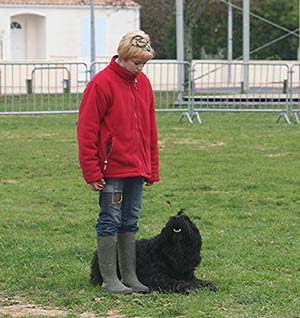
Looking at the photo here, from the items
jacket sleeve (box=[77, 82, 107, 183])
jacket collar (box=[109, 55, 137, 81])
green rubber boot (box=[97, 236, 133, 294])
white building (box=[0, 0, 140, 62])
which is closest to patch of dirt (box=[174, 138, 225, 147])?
green rubber boot (box=[97, 236, 133, 294])

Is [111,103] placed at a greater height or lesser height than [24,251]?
greater

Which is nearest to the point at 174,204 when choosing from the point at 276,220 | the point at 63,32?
the point at 276,220

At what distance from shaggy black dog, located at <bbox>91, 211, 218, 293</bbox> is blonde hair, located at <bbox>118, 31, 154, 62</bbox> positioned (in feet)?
3.64

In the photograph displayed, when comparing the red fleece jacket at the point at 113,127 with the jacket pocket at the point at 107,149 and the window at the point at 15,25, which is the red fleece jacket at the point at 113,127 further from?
the window at the point at 15,25

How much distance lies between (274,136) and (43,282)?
1013cm

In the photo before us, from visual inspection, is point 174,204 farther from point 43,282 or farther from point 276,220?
point 43,282

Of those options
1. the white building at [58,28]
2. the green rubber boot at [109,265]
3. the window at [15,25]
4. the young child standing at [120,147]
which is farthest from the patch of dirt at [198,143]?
the window at [15,25]

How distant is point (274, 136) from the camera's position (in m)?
16.4

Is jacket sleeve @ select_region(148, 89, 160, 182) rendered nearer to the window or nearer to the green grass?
the green grass

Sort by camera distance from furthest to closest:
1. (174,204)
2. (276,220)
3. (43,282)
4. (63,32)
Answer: (63,32) < (174,204) < (276,220) < (43,282)

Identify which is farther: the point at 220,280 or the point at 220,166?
the point at 220,166

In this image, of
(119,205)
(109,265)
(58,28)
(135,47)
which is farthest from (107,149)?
(58,28)

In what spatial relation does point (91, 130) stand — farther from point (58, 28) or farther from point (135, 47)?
point (58, 28)

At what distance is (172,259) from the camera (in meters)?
6.44
